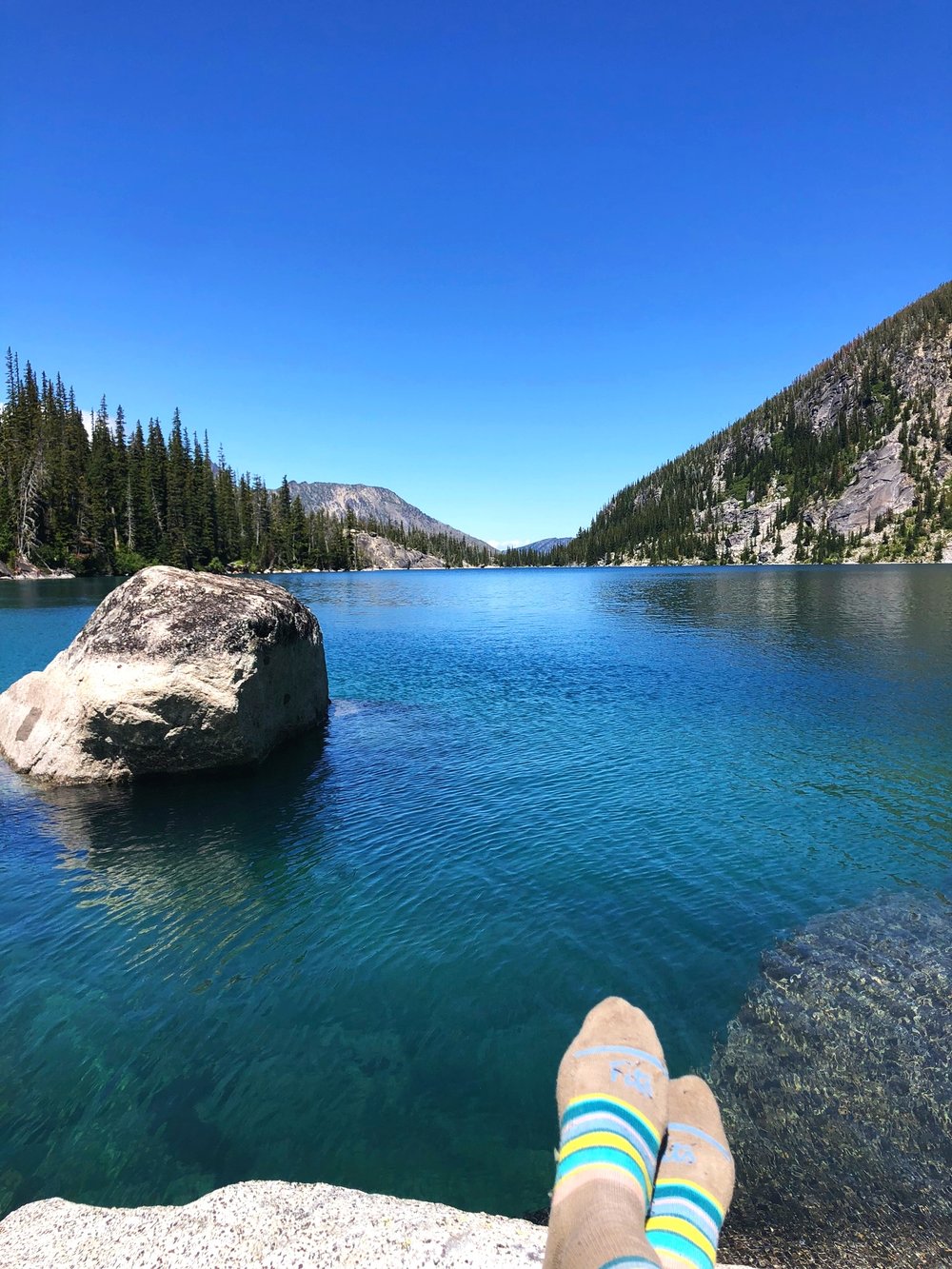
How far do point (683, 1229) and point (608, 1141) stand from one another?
61 centimetres

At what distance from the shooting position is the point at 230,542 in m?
145

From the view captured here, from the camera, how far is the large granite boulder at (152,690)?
15.8m

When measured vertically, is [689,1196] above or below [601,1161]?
below

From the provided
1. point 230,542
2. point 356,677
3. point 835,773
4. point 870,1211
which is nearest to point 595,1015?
point 870,1211

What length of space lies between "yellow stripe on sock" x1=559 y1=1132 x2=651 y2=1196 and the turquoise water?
5.92ft

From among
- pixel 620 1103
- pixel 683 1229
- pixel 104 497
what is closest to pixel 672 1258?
pixel 683 1229

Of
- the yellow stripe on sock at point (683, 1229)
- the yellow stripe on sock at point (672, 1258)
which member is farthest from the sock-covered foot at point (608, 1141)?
the yellow stripe on sock at point (672, 1258)

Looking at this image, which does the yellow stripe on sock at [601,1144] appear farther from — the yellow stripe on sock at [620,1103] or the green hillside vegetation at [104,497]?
the green hillside vegetation at [104,497]

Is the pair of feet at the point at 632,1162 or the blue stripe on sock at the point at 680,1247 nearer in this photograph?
the pair of feet at the point at 632,1162

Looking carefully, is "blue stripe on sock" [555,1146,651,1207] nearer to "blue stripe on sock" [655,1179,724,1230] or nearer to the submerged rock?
"blue stripe on sock" [655,1179,724,1230]

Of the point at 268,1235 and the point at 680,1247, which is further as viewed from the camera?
the point at 268,1235

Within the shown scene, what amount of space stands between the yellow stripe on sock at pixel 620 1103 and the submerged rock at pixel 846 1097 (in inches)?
63.1

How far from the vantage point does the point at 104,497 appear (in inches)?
4606

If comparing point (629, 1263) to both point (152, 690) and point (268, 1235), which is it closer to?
point (268, 1235)
